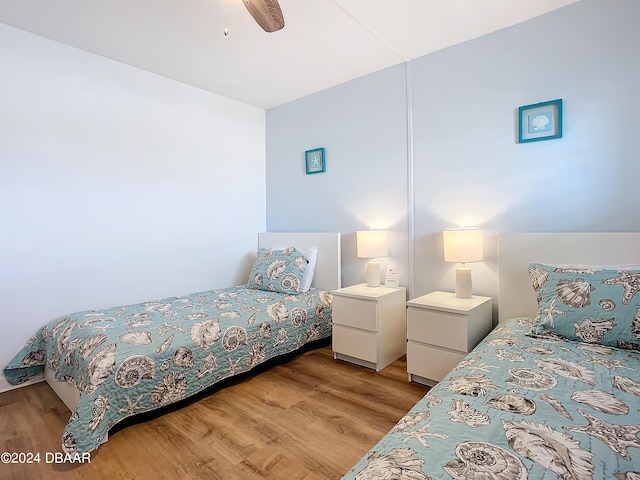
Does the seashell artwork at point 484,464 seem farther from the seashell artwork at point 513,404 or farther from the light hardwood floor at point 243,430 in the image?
the light hardwood floor at point 243,430

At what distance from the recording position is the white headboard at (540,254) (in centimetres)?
189

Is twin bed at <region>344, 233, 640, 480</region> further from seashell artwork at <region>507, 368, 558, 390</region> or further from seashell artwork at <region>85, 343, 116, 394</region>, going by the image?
seashell artwork at <region>85, 343, 116, 394</region>

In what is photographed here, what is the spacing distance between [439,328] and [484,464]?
4.46 feet

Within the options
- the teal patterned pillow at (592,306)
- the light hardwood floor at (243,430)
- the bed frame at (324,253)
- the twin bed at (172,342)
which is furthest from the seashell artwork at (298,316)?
the teal patterned pillow at (592,306)

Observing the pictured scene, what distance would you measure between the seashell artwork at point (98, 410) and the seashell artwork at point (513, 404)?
171cm

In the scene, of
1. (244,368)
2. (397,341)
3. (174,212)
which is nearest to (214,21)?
(174,212)

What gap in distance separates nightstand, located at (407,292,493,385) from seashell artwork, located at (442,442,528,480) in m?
1.23

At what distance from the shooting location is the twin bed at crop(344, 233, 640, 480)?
0.82 meters

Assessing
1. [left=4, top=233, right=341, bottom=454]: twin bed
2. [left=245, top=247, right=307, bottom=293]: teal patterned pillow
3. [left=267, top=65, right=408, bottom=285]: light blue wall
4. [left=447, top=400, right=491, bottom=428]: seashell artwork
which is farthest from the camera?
[left=245, top=247, right=307, bottom=293]: teal patterned pillow

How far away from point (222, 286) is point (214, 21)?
2386 millimetres

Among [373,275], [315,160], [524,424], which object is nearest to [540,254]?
[373,275]

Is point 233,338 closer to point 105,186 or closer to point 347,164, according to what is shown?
point 105,186

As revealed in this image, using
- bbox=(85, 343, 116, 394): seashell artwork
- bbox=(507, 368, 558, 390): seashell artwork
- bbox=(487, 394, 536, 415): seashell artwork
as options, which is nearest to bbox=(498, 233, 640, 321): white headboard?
bbox=(507, 368, 558, 390): seashell artwork

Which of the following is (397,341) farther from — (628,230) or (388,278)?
(628,230)
